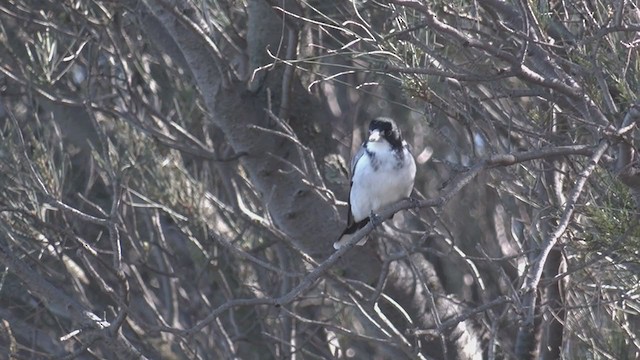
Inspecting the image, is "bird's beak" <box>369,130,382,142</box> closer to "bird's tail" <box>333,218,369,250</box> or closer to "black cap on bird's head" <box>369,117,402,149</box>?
"black cap on bird's head" <box>369,117,402,149</box>

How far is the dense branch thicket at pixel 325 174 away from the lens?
10.5 feet

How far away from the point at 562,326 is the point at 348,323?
1.84 m

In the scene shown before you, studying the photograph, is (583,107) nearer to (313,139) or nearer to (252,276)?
(313,139)

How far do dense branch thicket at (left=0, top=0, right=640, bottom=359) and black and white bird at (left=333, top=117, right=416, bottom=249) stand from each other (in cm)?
12

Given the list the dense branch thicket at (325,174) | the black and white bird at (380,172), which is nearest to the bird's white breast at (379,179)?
the black and white bird at (380,172)

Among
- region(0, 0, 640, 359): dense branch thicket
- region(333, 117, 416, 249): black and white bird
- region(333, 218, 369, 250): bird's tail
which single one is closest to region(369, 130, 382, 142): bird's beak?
region(333, 117, 416, 249): black and white bird

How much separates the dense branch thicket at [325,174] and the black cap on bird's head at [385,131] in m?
0.24

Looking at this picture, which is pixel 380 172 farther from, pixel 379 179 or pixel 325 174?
pixel 325 174

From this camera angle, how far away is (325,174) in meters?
5.18

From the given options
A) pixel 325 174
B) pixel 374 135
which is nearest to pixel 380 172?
pixel 374 135

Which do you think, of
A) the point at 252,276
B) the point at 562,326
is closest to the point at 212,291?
the point at 252,276

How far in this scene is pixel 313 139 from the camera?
5008 millimetres

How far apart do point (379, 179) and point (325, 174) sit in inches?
18.1

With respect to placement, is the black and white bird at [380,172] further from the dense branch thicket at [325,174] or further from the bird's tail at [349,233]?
the dense branch thicket at [325,174]
